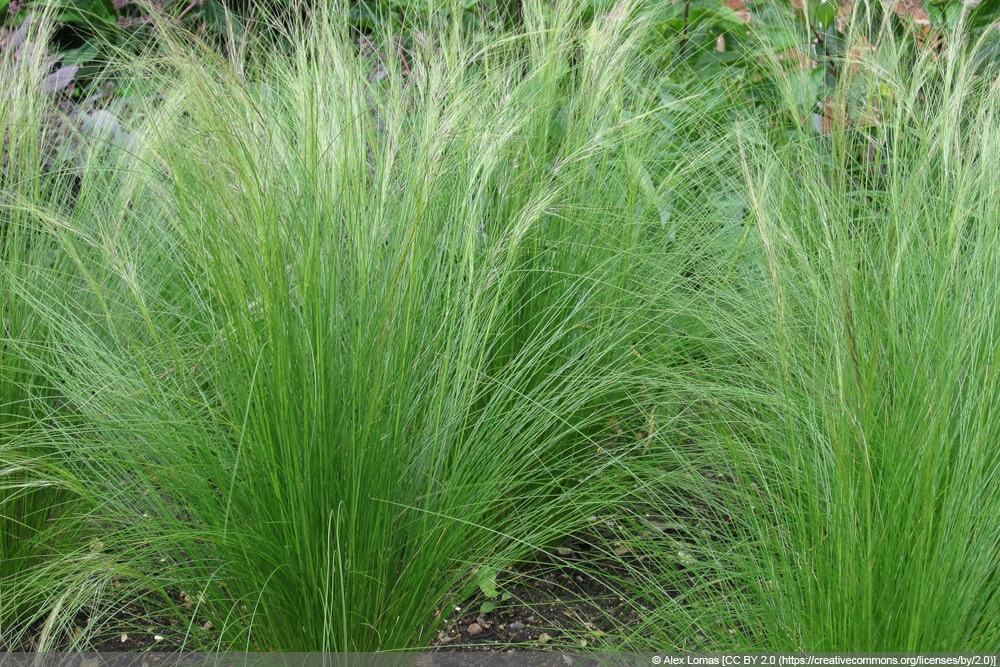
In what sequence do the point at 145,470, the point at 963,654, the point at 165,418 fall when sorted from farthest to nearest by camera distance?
the point at 145,470 → the point at 165,418 → the point at 963,654

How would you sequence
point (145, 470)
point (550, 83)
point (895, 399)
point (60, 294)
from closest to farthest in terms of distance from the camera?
point (895, 399) < point (145, 470) < point (60, 294) < point (550, 83)

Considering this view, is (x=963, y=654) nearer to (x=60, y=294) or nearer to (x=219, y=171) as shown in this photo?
(x=219, y=171)

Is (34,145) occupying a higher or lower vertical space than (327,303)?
higher

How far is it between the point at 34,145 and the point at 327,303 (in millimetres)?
1159

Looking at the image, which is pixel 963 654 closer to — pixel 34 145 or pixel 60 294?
pixel 60 294

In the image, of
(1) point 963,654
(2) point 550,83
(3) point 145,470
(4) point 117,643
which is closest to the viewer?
(1) point 963,654

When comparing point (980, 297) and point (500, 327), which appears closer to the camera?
point (980, 297)

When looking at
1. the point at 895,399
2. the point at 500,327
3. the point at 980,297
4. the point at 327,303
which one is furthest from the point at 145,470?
the point at 980,297

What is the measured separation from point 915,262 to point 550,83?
1.08 meters

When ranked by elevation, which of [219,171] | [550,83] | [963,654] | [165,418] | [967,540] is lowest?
[963,654]

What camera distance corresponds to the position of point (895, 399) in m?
1.72

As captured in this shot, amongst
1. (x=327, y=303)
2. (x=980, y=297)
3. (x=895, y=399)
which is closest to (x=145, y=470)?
(x=327, y=303)

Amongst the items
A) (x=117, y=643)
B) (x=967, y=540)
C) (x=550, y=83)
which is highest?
(x=550, y=83)

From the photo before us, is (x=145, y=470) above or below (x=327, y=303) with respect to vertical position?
below
